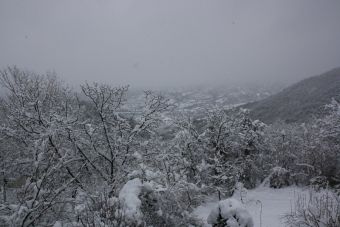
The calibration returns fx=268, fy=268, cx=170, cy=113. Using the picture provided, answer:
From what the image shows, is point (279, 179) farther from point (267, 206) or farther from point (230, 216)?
point (230, 216)

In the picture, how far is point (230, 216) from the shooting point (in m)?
6.16

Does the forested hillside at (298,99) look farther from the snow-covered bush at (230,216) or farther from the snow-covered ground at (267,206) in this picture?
the snow-covered bush at (230,216)

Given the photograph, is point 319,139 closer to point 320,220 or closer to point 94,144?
point 320,220

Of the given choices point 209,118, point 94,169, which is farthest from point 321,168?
point 94,169

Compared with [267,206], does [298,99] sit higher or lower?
higher

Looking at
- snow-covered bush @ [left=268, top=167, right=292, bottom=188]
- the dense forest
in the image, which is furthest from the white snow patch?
snow-covered bush @ [left=268, top=167, right=292, bottom=188]

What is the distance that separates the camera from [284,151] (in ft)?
53.3

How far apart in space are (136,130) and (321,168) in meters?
9.71

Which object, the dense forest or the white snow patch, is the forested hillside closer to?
the dense forest

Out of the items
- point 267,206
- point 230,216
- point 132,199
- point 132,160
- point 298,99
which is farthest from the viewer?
point 298,99

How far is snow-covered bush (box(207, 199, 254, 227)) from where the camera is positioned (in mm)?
6016

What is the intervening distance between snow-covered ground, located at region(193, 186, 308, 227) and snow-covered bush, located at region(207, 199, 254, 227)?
1.69 feet

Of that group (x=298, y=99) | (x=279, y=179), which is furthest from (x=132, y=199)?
(x=298, y=99)

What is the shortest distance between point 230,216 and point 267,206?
522 cm
